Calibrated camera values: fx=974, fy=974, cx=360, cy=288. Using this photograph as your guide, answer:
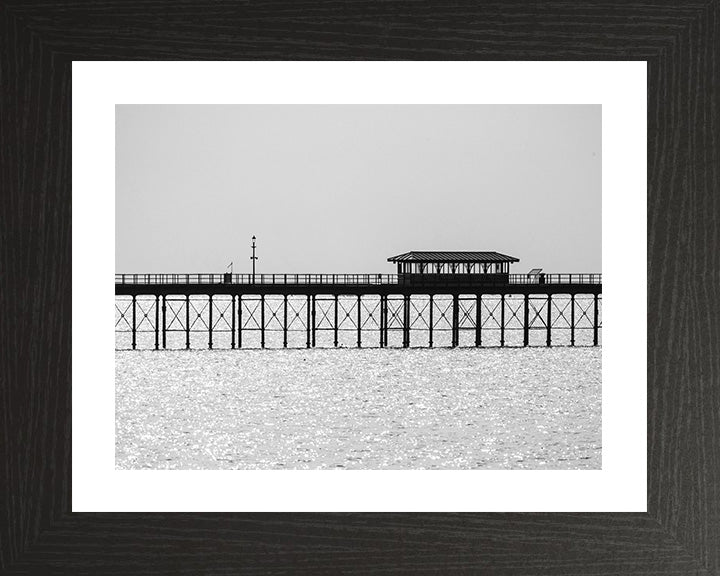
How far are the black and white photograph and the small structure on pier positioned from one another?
4.4 inches

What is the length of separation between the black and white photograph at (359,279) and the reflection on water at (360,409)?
0.10 meters

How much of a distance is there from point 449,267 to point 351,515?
87.7 ft

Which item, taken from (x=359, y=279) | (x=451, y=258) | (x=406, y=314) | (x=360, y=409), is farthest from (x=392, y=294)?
(x=359, y=279)

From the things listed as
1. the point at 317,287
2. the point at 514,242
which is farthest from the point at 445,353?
the point at 317,287

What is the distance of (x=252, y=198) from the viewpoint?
4459 cm

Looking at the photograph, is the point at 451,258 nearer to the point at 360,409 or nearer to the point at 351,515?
the point at 360,409

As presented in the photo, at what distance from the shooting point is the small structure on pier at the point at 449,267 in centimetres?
2573

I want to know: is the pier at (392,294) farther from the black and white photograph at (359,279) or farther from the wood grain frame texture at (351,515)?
the wood grain frame texture at (351,515)

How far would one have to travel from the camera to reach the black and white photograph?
2291 cm

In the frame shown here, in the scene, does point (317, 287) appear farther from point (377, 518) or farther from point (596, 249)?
point (596, 249)

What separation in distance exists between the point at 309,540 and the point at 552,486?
61 cm

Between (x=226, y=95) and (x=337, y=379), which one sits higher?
(x=226, y=95)

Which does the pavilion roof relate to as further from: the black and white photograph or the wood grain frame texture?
the wood grain frame texture

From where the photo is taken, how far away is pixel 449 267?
94.8 ft
